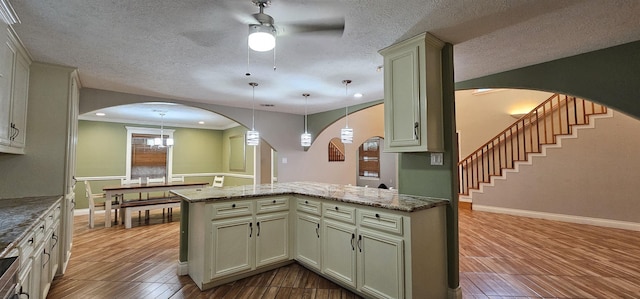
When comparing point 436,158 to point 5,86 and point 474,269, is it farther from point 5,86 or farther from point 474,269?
point 5,86

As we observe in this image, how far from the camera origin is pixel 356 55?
2.80 metres

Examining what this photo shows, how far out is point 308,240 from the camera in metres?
3.04

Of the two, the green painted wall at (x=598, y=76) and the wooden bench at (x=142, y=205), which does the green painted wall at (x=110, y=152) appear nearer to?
the wooden bench at (x=142, y=205)

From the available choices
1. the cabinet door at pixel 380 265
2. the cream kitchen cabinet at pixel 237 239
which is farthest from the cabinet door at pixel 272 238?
the cabinet door at pixel 380 265

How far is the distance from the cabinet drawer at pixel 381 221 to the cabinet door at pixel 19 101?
3179mm

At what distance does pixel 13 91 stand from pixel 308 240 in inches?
119

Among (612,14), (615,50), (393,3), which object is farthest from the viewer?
(615,50)

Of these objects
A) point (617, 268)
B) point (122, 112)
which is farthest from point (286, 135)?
point (617, 268)

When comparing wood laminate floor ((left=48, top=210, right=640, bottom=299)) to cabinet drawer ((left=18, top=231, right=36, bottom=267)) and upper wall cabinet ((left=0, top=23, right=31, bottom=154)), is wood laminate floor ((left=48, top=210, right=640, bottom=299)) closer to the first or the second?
cabinet drawer ((left=18, top=231, right=36, bottom=267))

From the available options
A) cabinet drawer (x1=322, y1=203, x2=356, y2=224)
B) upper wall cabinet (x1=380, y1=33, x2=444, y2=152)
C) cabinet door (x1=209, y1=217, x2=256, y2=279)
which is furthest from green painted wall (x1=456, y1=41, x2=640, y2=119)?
cabinet door (x1=209, y1=217, x2=256, y2=279)

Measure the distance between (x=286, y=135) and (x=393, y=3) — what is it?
4374 millimetres

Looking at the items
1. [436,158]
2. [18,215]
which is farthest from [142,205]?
[436,158]

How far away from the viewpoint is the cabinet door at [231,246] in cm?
268

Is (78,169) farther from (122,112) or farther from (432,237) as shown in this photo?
(432,237)
